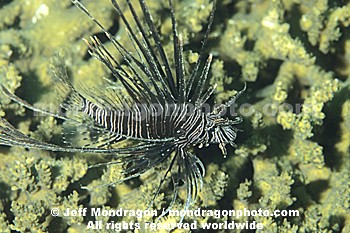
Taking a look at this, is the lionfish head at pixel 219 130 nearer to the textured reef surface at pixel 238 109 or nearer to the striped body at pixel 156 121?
the striped body at pixel 156 121

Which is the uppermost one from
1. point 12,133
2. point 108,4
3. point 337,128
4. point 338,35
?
point 108,4

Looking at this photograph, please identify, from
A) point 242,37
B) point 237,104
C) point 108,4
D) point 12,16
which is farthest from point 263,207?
point 12,16

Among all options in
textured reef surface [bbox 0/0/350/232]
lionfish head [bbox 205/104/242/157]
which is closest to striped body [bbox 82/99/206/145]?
lionfish head [bbox 205/104/242/157]

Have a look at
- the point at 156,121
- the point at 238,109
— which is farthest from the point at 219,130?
the point at 238,109

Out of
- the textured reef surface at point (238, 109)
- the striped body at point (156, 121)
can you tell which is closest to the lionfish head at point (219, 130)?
the striped body at point (156, 121)

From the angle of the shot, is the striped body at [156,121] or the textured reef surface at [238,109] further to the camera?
the textured reef surface at [238,109]

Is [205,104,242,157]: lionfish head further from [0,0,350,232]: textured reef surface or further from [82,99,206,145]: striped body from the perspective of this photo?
[0,0,350,232]: textured reef surface

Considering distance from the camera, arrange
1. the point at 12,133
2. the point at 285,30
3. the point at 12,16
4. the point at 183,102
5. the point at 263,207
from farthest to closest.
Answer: the point at 12,16 → the point at 285,30 → the point at 263,207 → the point at 183,102 → the point at 12,133

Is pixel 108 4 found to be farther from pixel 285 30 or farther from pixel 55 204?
pixel 55 204

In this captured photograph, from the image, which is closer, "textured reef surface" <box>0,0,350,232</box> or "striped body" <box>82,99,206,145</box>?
"striped body" <box>82,99,206,145</box>
